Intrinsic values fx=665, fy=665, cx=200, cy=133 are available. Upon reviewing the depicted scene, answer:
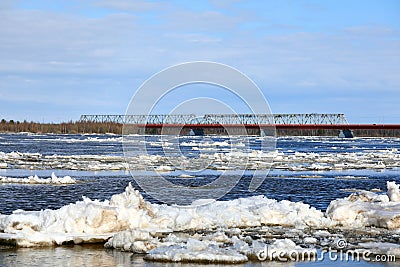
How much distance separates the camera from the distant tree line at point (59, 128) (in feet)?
535

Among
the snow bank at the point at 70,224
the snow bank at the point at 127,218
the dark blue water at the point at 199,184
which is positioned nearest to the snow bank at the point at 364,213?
the snow bank at the point at 127,218

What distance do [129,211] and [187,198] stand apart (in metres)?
7.18

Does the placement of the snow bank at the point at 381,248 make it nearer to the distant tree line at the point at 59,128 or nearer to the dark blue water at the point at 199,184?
the dark blue water at the point at 199,184

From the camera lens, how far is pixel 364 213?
55.5 feet

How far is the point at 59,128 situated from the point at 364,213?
154192 millimetres

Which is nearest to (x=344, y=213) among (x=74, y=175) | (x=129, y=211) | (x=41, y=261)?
(x=129, y=211)

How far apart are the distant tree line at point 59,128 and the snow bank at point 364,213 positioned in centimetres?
14637

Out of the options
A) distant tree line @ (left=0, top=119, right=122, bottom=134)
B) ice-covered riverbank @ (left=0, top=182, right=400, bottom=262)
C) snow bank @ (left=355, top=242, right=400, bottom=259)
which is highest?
distant tree line @ (left=0, top=119, right=122, bottom=134)

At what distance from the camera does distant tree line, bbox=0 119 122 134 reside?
163 metres

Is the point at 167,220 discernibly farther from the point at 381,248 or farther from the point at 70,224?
the point at 381,248

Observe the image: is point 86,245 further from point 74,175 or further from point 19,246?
point 74,175

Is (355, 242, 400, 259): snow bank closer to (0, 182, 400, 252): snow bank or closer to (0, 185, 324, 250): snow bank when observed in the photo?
(0, 182, 400, 252): snow bank

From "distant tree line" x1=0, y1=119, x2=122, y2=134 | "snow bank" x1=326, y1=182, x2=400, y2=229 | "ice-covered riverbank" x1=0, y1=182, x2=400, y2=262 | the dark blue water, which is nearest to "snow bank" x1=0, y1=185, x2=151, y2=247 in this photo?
"ice-covered riverbank" x1=0, y1=182, x2=400, y2=262

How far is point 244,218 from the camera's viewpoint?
16719 millimetres
